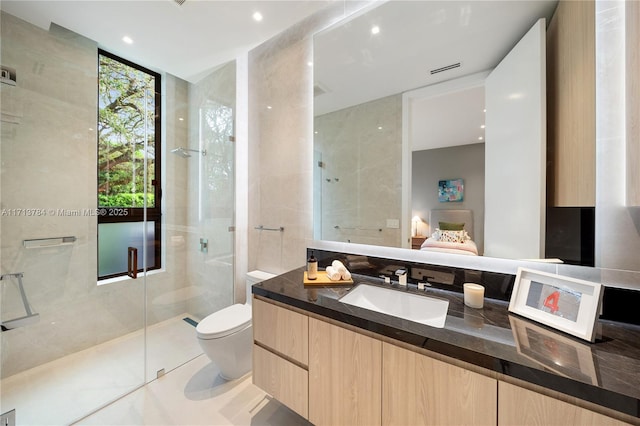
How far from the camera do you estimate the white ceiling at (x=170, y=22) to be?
1620 mm

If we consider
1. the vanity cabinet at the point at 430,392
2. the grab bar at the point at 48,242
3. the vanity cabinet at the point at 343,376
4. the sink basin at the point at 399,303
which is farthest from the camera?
the grab bar at the point at 48,242

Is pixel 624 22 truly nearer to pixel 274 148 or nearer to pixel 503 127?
pixel 503 127

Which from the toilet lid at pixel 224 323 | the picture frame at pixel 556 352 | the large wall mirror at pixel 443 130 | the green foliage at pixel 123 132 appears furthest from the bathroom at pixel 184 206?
the picture frame at pixel 556 352

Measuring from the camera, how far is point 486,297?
116cm

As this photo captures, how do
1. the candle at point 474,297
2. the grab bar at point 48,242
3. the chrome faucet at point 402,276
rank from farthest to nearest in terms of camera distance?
the grab bar at point 48,242 → the chrome faucet at point 402,276 → the candle at point 474,297

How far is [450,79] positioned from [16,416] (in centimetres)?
318

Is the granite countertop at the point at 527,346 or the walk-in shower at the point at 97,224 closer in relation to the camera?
the granite countertop at the point at 527,346

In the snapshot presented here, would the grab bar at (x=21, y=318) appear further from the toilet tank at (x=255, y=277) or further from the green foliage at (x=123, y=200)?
the toilet tank at (x=255, y=277)

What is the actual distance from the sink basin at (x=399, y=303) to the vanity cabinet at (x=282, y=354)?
0.93 ft

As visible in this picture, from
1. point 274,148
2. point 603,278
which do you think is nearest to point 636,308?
point 603,278

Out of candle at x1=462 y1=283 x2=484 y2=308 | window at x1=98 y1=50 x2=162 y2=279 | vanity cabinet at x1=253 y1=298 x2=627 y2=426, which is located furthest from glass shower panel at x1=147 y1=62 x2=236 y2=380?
candle at x1=462 y1=283 x2=484 y2=308

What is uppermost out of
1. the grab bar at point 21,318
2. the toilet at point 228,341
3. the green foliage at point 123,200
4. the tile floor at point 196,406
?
the green foliage at point 123,200

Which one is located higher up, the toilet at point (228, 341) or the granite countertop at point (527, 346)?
the granite countertop at point (527, 346)

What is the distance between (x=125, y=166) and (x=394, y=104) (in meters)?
2.46
